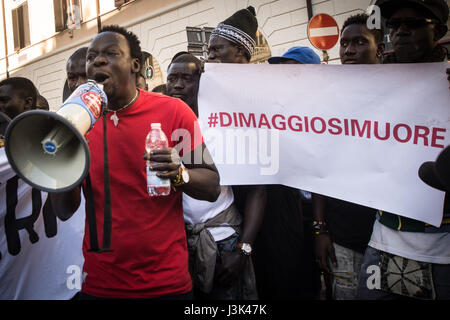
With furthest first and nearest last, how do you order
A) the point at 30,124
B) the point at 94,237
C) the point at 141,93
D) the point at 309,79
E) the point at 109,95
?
the point at 309,79
the point at 141,93
the point at 109,95
the point at 94,237
the point at 30,124

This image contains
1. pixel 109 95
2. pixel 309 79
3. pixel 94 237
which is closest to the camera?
pixel 94 237

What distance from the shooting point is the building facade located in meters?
8.73

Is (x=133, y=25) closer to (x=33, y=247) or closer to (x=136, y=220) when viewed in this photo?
(x=33, y=247)

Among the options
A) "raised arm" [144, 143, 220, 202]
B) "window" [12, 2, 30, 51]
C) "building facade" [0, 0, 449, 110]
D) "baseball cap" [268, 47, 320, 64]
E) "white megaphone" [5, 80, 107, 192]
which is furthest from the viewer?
"window" [12, 2, 30, 51]

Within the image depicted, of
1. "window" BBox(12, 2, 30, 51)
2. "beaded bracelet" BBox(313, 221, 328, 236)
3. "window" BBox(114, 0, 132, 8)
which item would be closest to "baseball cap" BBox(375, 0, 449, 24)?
"beaded bracelet" BBox(313, 221, 328, 236)

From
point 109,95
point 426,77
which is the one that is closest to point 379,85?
point 426,77

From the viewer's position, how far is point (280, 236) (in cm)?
277

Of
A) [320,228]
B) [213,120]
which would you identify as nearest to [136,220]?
[213,120]

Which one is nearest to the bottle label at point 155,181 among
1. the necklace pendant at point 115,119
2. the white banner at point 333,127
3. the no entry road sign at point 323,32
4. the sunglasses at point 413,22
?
the necklace pendant at point 115,119

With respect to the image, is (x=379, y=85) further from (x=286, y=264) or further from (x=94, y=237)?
(x=94, y=237)

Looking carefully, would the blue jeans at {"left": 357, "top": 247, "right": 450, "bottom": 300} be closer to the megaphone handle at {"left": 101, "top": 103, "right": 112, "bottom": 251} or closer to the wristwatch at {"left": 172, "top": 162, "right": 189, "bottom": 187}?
the wristwatch at {"left": 172, "top": 162, "right": 189, "bottom": 187}

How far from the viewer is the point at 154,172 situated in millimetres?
1678

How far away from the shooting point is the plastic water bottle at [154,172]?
5.49 feet
